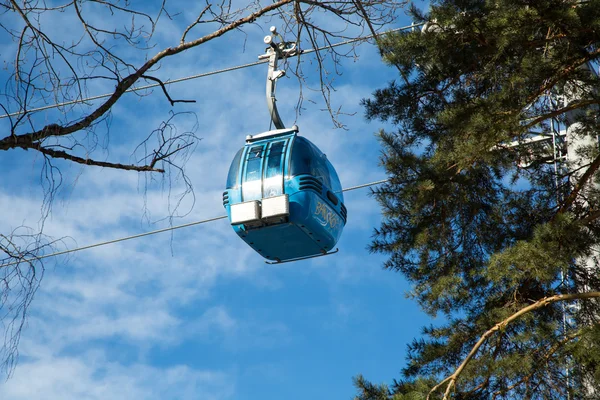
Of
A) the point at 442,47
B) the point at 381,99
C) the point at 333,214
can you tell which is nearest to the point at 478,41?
the point at 442,47

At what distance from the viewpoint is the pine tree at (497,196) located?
6812 mm

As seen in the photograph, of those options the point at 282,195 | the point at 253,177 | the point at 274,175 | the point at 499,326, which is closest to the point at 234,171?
the point at 253,177

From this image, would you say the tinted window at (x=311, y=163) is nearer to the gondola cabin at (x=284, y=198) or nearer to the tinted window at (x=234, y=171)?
the gondola cabin at (x=284, y=198)

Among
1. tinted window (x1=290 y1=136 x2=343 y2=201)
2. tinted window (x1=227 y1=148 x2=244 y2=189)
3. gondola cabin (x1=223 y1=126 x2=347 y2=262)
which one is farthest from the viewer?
tinted window (x1=227 y1=148 x2=244 y2=189)

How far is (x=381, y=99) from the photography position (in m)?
8.17

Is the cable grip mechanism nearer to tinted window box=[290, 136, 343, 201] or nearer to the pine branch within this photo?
tinted window box=[290, 136, 343, 201]

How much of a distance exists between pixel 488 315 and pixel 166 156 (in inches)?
154

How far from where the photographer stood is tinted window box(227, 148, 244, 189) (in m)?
6.48

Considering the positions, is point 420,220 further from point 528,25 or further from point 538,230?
point 528,25

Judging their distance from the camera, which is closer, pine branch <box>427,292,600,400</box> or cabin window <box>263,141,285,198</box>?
cabin window <box>263,141,285,198</box>

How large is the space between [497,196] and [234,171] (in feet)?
8.66

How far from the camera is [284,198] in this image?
6.09 m

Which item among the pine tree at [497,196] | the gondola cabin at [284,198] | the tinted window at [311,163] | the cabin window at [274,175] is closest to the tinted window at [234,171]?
the gondola cabin at [284,198]

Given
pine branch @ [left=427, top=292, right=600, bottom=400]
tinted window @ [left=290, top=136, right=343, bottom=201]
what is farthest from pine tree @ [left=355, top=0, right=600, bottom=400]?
tinted window @ [left=290, top=136, right=343, bottom=201]
